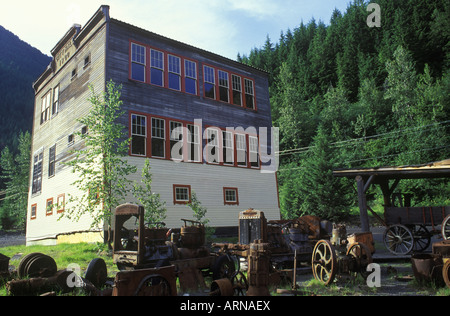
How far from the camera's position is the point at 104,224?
15.6 m

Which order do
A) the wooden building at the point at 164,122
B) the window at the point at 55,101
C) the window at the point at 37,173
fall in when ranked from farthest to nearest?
1. the window at the point at 37,173
2. the window at the point at 55,101
3. the wooden building at the point at 164,122

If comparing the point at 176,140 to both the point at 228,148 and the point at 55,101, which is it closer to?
the point at 228,148

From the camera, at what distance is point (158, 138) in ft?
61.0

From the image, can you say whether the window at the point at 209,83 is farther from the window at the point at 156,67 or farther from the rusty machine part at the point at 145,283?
the rusty machine part at the point at 145,283

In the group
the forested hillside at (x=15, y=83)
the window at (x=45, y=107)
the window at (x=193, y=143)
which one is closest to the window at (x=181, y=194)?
the window at (x=193, y=143)

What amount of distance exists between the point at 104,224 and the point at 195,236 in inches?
291

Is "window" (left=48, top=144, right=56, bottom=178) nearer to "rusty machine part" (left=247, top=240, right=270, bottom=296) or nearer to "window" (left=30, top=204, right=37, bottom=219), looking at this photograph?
"window" (left=30, top=204, right=37, bottom=219)

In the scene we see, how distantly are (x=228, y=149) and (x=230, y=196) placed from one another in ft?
9.91

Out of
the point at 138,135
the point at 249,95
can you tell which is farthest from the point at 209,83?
the point at 138,135

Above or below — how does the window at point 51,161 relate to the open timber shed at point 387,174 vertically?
above

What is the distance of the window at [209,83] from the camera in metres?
21.6

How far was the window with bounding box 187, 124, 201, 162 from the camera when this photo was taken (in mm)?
19750

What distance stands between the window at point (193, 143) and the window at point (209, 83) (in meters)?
2.64
